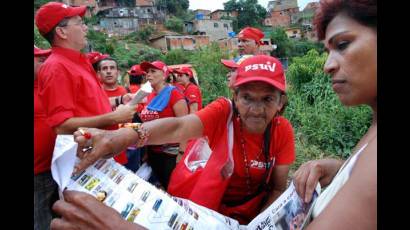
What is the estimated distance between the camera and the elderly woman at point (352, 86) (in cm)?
79

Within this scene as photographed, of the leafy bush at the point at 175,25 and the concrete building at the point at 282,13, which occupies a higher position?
the concrete building at the point at 282,13

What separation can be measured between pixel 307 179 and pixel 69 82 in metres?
1.70

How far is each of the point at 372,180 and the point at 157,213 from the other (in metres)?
0.74

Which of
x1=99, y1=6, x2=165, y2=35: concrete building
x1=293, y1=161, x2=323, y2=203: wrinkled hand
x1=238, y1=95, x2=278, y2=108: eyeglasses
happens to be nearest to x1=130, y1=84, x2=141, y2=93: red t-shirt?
x1=238, y1=95, x2=278, y2=108: eyeglasses

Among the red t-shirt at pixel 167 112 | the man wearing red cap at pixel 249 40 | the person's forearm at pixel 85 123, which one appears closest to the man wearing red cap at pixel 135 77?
the red t-shirt at pixel 167 112

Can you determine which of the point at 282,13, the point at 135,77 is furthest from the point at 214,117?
the point at 282,13

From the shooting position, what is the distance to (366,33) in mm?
970

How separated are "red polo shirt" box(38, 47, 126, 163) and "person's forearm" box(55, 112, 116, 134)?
0.11ft

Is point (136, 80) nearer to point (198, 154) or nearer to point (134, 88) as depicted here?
point (134, 88)

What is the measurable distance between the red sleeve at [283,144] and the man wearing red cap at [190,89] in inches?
101

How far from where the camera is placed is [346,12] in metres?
1.05

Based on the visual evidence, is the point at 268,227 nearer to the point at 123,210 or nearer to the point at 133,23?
the point at 123,210

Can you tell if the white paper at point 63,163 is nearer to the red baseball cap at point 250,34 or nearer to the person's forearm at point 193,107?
the person's forearm at point 193,107

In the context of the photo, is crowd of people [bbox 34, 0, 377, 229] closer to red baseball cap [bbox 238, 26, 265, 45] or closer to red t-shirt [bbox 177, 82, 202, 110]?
red t-shirt [bbox 177, 82, 202, 110]
